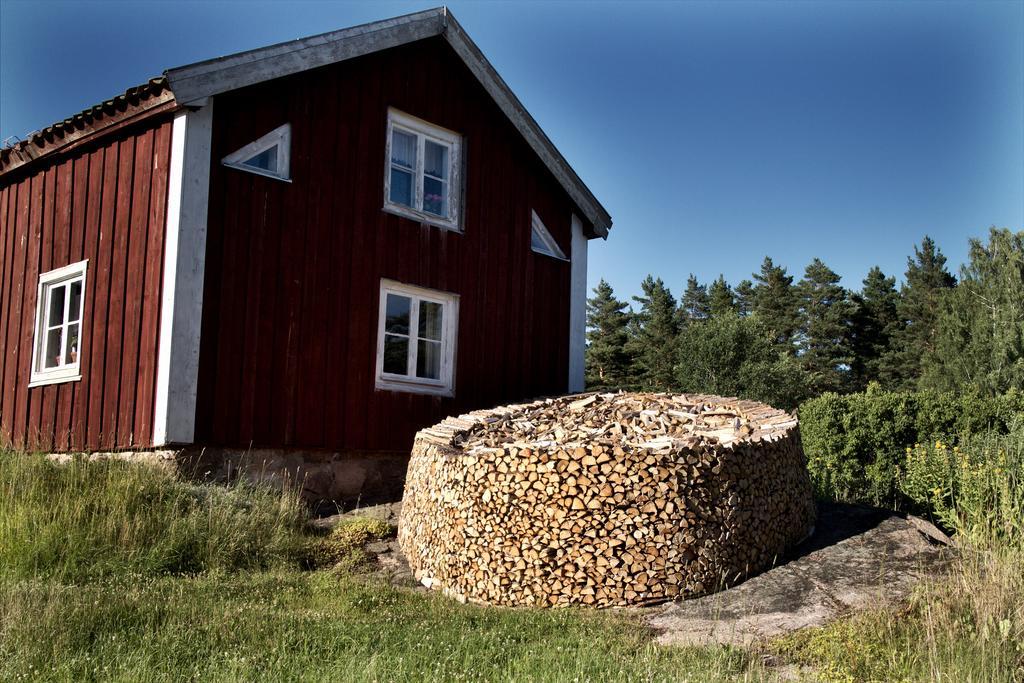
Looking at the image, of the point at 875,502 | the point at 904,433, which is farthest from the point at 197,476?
the point at 904,433

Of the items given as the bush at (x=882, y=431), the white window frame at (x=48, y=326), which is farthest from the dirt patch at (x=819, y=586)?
the white window frame at (x=48, y=326)

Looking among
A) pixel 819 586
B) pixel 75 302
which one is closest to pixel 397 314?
pixel 75 302

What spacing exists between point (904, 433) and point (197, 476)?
9.90 meters

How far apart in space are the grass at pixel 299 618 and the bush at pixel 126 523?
19 mm

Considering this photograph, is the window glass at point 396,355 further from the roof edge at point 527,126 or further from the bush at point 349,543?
the roof edge at point 527,126

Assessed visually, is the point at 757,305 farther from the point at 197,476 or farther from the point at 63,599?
the point at 63,599

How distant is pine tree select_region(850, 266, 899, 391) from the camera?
4134 cm

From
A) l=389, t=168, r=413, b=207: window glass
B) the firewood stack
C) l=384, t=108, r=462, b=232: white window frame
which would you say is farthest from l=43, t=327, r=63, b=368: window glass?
the firewood stack

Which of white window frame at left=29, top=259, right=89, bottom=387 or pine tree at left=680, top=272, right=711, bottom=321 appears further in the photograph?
pine tree at left=680, top=272, right=711, bottom=321

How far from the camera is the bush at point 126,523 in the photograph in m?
6.96

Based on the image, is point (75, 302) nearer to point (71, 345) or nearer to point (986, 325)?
point (71, 345)

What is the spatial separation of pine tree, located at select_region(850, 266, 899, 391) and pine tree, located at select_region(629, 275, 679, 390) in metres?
8.90

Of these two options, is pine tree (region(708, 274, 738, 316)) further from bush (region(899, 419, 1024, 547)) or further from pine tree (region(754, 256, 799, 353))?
bush (region(899, 419, 1024, 547))

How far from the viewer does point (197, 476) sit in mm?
9344
